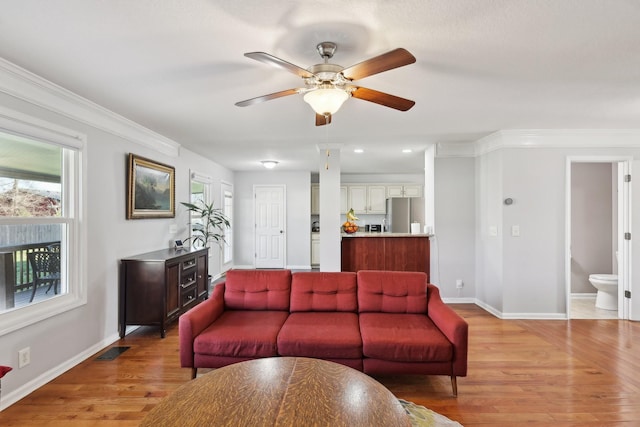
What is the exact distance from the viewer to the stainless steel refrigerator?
25.2ft

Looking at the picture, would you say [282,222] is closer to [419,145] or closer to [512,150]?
[419,145]

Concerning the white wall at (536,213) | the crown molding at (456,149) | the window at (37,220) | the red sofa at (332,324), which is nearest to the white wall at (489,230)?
the white wall at (536,213)

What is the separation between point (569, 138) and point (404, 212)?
3.80 metres

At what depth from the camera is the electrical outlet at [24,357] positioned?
2.44 metres

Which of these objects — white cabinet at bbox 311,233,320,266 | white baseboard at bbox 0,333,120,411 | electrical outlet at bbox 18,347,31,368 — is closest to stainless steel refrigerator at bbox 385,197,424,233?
white cabinet at bbox 311,233,320,266

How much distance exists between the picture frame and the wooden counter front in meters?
2.53

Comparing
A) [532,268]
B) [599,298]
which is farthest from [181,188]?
[599,298]

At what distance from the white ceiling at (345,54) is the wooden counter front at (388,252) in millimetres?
1919

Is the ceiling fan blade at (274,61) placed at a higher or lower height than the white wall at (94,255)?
higher

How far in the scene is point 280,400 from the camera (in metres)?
1.53

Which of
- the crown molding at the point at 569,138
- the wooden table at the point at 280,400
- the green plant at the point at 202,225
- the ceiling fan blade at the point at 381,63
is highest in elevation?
the crown molding at the point at 569,138

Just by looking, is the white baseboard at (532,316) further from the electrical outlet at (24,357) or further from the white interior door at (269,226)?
the white interior door at (269,226)

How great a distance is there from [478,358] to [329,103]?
102 inches

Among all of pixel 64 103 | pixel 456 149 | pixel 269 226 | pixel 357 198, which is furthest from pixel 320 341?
pixel 357 198
